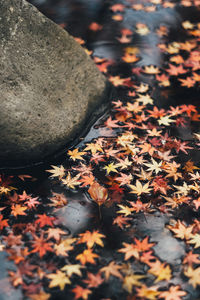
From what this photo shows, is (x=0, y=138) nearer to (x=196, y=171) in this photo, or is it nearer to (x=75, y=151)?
(x=75, y=151)

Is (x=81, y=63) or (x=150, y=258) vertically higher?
(x=81, y=63)

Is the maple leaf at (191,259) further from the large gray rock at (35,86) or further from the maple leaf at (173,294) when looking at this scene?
the large gray rock at (35,86)

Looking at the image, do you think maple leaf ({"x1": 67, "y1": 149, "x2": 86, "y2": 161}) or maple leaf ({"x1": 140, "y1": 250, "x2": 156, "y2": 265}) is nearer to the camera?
maple leaf ({"x1": 140, "y1": 250, "x2": 156, "y2": 265})

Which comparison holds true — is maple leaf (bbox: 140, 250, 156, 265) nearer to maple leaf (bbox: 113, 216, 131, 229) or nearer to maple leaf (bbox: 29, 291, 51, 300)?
maple leaf (bbox: 113, 216, 131, 229)

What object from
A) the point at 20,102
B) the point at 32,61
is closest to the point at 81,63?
the point at 32,61

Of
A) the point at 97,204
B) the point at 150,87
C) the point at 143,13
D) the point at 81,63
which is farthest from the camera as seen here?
the point at 143,13

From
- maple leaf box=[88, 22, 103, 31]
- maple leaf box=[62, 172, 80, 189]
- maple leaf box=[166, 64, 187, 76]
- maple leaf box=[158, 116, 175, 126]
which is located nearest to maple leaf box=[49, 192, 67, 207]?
maple leaf box=[62, 172, 80, 189]
